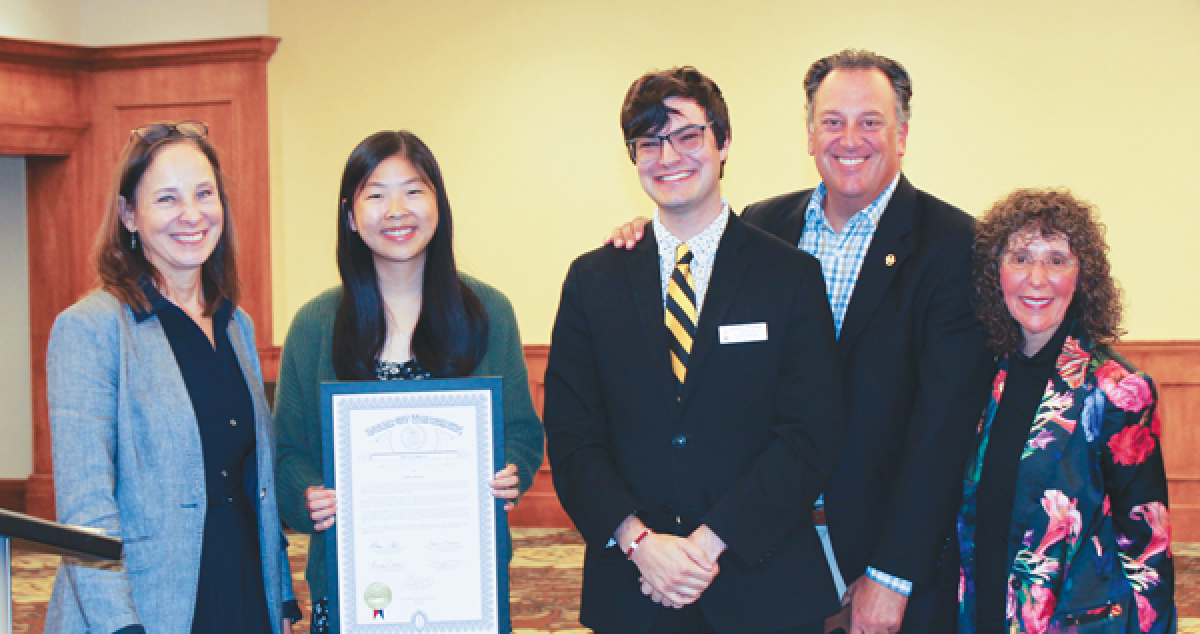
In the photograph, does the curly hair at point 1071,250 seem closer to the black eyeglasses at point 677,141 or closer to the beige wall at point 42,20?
the black eyeglasses at point 677,141

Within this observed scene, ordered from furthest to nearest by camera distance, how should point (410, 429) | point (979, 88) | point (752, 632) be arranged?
point (979, 88)
point (410, 429)
point (752, 632)

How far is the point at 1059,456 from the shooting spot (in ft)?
7.66

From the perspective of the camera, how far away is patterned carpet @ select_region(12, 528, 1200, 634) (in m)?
5.19

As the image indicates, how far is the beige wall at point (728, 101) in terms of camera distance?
253 inches

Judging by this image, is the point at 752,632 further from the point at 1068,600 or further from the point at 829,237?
the point at 829,237

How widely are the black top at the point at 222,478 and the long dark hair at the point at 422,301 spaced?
0.92 ft

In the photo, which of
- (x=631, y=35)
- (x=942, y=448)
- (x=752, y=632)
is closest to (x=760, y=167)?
(x=631, y=35)

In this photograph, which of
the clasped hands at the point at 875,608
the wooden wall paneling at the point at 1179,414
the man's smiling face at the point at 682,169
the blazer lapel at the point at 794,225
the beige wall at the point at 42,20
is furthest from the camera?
the beige wall at the point at 42,20

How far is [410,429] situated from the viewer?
7.52 feet

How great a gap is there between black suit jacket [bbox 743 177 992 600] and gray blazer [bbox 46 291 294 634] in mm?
1581

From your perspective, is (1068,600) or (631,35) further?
(631,35)

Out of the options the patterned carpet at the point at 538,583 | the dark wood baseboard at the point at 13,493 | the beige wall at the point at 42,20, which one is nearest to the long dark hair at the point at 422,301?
the patterned carpet at the point at 538,583

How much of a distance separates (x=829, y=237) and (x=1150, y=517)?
106cm

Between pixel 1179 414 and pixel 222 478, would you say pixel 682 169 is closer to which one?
pixel 222 478
